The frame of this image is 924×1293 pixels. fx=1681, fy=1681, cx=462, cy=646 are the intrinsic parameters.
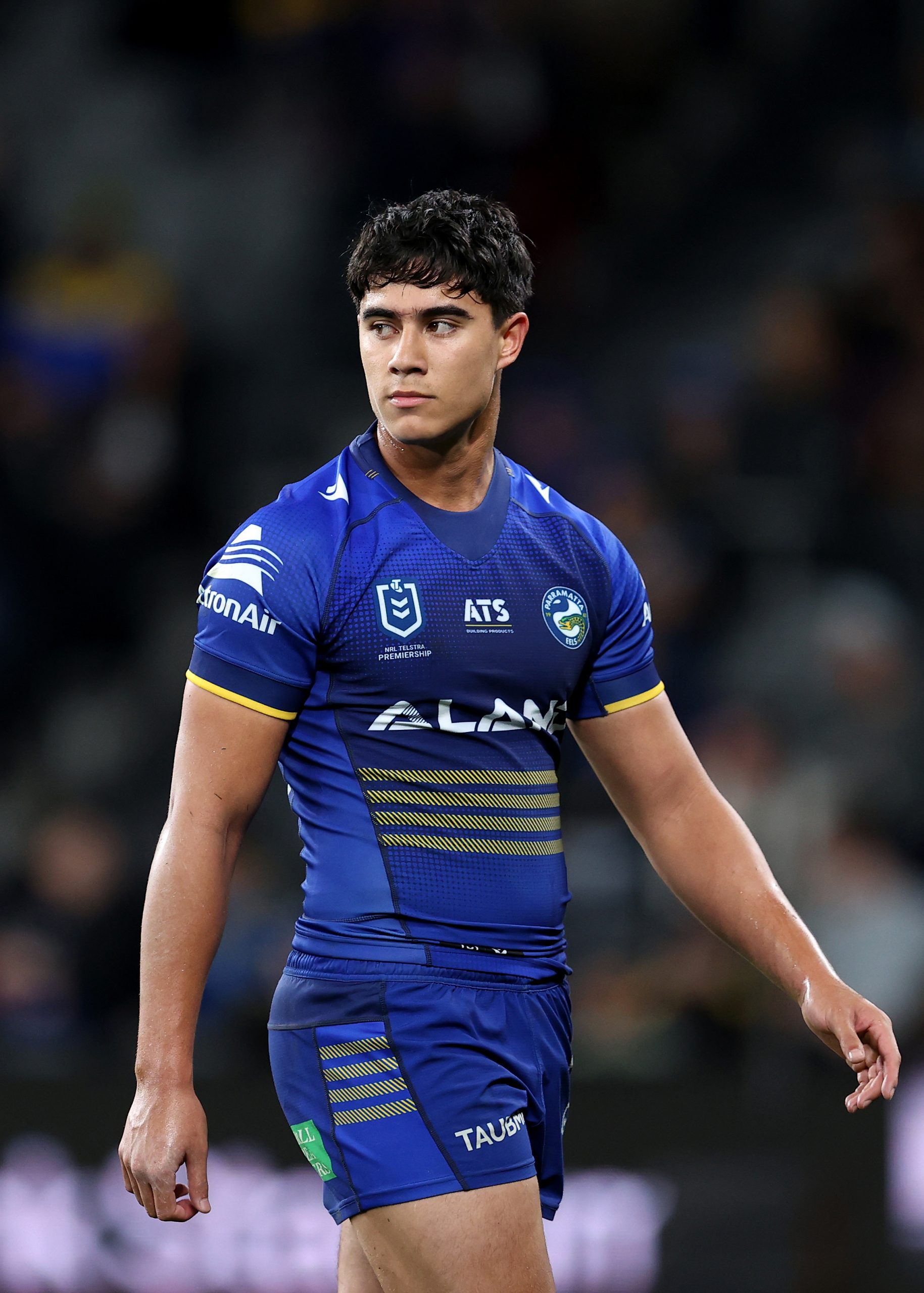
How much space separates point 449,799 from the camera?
3.02m

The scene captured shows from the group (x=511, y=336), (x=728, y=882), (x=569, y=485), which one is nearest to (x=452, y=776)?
(x=728, y=882)

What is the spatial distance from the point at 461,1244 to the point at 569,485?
18.0ft

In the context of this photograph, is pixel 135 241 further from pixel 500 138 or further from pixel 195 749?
pixel 195 749

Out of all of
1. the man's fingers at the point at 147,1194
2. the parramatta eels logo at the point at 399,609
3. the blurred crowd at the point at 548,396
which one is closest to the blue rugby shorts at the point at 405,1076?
the man's fingers at the point at 147,1194

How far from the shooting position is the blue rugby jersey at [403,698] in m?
2.93

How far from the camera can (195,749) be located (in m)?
2.88

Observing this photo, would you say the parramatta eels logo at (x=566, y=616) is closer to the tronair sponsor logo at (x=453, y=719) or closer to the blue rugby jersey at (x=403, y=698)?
the blue rugby jersey at (x=403, y=698)

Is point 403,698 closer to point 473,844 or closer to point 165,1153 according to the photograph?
point 473,844

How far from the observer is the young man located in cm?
282

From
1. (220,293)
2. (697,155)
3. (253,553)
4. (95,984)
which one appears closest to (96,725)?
(95,984)

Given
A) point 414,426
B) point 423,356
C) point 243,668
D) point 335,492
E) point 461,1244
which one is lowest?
point 461,1244

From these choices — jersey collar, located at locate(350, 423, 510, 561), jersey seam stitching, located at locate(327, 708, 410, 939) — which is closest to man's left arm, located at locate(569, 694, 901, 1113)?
jersey collar, located at locate(350, 423, 510, 561)

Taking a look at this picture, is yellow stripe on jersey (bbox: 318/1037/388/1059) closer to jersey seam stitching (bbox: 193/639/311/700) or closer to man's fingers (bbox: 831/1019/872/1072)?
jersey seam stitching (bbox: 193/639/311/700)

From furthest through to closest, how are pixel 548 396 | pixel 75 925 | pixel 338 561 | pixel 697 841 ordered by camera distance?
pixel 548 396 → pixel 75 925 → pixel 697 841 → pixel 338 561
